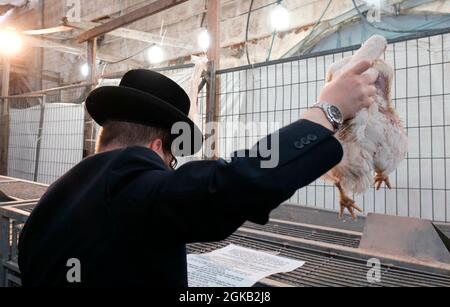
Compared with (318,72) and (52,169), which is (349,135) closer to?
(318,72)

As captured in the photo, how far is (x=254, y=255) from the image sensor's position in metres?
1.33

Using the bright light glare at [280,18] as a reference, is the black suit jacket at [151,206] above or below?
below

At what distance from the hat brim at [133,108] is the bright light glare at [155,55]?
587 cm

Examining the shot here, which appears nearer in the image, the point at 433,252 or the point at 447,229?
the point at 433,252

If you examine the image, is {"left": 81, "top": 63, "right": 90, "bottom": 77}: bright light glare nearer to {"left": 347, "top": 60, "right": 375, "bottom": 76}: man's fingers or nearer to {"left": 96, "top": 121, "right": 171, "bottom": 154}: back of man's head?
{"left": 96, "top": 121, "right": 171, "bottom": 154}: back of man's head

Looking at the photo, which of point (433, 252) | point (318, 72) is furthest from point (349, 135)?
point (318, 72)

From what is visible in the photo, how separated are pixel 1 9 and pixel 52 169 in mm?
6542

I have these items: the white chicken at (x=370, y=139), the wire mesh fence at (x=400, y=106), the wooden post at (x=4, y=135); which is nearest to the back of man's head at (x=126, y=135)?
the white chicken at (x=370, y=139)

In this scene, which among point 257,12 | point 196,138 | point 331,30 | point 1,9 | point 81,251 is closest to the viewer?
point 81,251

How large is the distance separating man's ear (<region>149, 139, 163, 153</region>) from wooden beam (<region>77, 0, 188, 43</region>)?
2.15 m

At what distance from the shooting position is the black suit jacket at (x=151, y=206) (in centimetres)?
66

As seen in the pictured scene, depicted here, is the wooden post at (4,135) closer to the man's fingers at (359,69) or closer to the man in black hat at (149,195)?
the man in black hat at (149,195)

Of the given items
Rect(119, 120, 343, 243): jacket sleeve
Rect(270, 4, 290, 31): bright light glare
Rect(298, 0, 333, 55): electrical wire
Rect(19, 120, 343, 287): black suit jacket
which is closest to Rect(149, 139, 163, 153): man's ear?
Rect(19, 120, 343, 287): black suit jacket

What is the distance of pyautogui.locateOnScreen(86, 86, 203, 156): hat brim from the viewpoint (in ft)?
2.88
